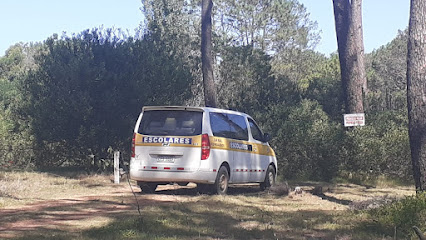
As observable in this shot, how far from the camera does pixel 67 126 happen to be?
2069 centimetres

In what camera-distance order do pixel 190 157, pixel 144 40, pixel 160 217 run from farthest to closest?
1. pixel 144 40
2. pixel 190 157
3. pixel 160 217

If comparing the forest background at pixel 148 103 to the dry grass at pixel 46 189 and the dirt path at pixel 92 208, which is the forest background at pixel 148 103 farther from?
the dry grass at pixel 46 189

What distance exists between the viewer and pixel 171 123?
40.7 ft

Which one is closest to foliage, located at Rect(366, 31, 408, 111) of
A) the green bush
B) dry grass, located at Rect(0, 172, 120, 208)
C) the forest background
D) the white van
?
the forest background

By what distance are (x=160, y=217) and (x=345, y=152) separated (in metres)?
9.81

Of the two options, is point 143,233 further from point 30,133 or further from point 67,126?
point 30,133

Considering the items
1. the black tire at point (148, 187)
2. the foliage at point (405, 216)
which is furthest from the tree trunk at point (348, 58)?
the foliage at point (405, 216)

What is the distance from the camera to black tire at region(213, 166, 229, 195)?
1231 centimetres

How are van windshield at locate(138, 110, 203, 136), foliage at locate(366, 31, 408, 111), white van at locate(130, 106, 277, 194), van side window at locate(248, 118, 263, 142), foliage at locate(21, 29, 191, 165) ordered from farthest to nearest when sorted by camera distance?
foliage at locate(366, 31, 408, 111) → foliage at locate(21, 29, 191, 165) → van side window at locate(248, 118, 263, 142) → van windshield at locate(138, 110, 203, 136) → white van at locate(130, 106, 277, 194)

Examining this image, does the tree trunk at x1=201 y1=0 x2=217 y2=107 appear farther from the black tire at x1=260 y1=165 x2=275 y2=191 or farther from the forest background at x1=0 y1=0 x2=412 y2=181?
the black tire at x1=260 y1=165 x2=275 y2=191

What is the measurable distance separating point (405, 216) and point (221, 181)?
5506 millimetres

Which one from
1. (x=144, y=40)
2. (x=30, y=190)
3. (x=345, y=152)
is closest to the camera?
(x=30, y=190)

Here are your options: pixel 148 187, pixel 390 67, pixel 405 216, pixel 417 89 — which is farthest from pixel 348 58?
pixel 390 67

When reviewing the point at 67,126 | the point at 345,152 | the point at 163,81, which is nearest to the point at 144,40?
the point at 163,81
